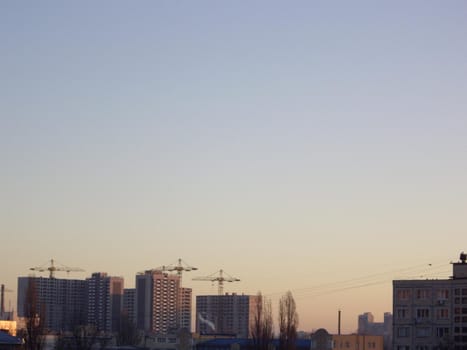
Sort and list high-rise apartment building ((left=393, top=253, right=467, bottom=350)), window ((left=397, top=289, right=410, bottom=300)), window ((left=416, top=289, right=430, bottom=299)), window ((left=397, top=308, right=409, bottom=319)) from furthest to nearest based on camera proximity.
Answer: window ((left=397, top=289, right=410, bottom=300)), window ((left=397, top=308, right=409, bottom=319)), window ((left=416, top=289, right=430, bottom=299)), high-rise apartment building ((left=393, top=253, right=467, bottom=350))

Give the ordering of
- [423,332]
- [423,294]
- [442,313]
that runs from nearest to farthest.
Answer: [442,313] < [423,332] < [423,294]

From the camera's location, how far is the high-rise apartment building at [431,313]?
139875 mm

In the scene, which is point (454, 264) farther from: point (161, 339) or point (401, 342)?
point (161, 339)

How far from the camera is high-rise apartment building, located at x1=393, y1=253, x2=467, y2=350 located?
13988cm

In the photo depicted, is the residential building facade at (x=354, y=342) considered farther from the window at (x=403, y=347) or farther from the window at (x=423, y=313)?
the window at (x=423, y=313)

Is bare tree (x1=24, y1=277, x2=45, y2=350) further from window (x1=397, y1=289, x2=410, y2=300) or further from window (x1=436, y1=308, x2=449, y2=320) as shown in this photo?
window (x1=436, y1=308, x2=449, y2=320)

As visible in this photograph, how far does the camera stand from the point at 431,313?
141500mm

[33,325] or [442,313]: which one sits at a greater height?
[442,313]

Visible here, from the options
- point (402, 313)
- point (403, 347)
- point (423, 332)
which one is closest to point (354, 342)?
point (403, 347)

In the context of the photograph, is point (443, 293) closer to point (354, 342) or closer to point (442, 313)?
point (442, 313)

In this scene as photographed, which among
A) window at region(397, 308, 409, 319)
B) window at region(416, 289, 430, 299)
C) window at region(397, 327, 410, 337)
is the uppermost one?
window at region(416, 289, 430, 299)

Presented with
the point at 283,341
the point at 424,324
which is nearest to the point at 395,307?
the point at 424,324

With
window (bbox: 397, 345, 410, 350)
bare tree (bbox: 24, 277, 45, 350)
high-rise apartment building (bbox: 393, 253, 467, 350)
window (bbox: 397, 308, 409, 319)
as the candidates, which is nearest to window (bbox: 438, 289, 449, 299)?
high-rise apartment building (bbox: 393, 253, 467, 350)

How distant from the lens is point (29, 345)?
118438 millimetres
